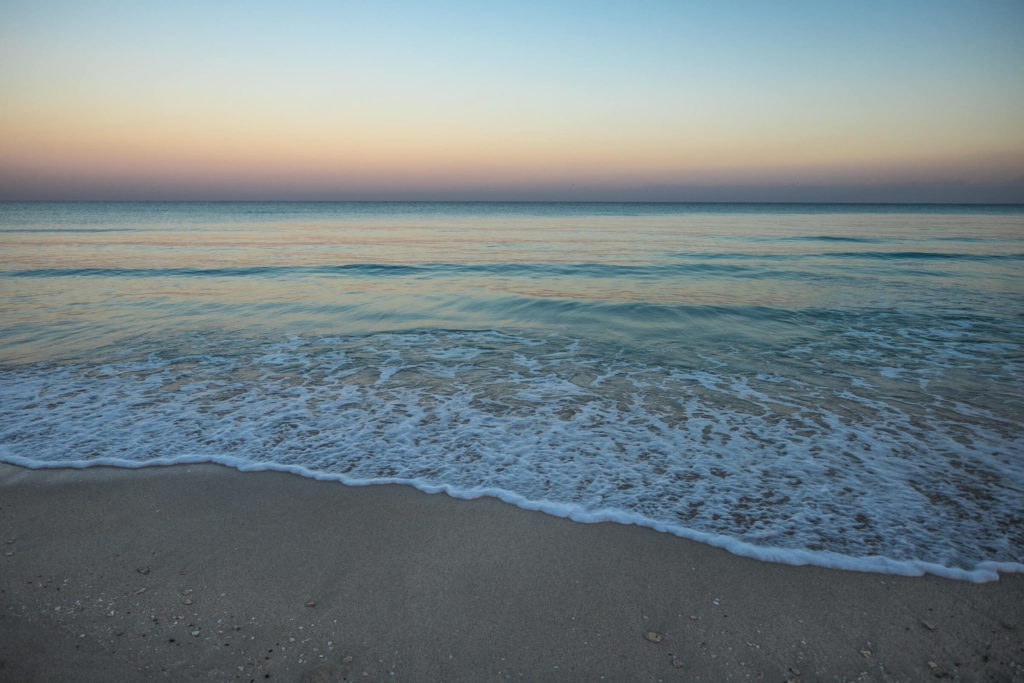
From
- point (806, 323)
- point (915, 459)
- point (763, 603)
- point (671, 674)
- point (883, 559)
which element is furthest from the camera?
point (806, 323)

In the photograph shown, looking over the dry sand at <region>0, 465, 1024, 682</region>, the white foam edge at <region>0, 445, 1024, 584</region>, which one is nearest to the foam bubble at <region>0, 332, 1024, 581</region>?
the white foam edge at <region>0, 445, 1024, 584</region>

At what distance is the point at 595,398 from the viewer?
6.39 m

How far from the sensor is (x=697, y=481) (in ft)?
14.2

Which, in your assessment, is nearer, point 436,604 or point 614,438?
point 436,604

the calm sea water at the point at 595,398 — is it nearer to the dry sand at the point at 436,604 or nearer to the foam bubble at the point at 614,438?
the foam bubble at the point at 614,438

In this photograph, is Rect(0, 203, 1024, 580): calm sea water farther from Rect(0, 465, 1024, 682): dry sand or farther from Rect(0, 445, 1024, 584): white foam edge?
Rect(0, 465, 1024, 682): dry sand

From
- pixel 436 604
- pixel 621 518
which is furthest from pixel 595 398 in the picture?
pixel 436 604

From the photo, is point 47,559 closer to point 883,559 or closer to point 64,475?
point 64,475

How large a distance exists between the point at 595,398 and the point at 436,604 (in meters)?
3.80

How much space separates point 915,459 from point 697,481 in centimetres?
208

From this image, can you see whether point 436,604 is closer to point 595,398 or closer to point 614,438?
point 614,438

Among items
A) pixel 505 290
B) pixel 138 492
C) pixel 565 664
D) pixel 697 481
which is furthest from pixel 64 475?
pixel 505 290

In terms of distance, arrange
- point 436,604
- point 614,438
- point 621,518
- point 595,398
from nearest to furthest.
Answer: point 436,604 < point 621,518 < point 614,438 < point 595,398

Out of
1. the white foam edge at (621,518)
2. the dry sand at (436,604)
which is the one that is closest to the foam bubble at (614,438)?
the white foam edge at (621,518)
